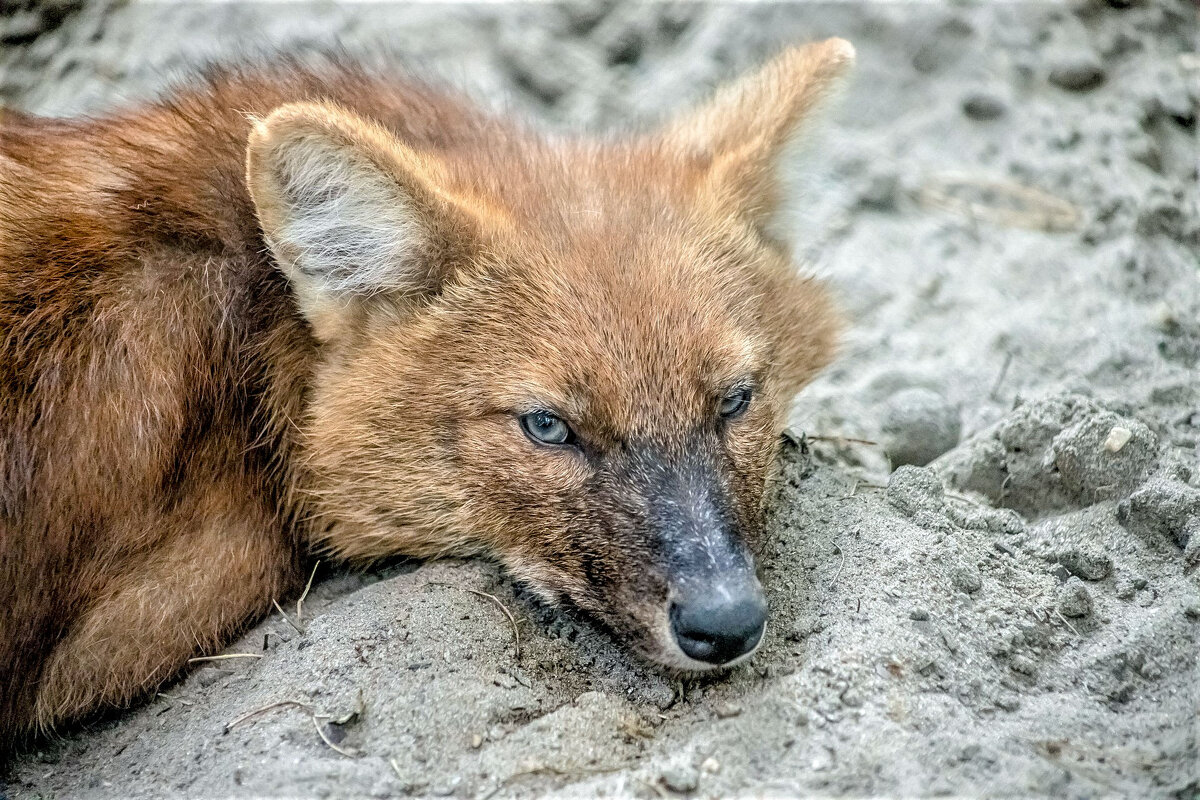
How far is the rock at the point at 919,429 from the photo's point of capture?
4.97 metres

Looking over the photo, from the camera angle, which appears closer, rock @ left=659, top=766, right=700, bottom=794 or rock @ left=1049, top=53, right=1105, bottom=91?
rock @ left=659, top=766, right=700, bottom=794

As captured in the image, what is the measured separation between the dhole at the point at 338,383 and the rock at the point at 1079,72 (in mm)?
3131

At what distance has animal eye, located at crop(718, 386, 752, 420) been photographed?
399 centimetres

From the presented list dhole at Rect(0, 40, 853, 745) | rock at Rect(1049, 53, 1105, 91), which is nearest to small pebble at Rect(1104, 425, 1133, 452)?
dhole at Rect(0, 40, 853, 745)

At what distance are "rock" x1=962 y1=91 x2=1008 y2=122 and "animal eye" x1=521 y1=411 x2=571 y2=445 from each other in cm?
391

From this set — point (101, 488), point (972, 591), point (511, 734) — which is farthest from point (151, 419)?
point (972, 591)

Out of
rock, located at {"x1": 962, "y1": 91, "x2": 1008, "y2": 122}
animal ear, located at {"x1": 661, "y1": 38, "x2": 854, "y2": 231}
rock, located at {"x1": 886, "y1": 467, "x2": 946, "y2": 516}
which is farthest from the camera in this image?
rock, located at {"x1": 962, "y1": 91, "x2": 1008, "y2": 122}

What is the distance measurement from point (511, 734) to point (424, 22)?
480cm

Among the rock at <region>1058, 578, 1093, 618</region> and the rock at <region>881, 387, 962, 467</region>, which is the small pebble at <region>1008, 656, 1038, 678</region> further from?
the rock at <region>881, 387, 962, 467</region>

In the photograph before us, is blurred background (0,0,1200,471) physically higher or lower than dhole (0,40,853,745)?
lower

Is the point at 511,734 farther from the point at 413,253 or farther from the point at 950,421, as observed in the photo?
the point at 950,421

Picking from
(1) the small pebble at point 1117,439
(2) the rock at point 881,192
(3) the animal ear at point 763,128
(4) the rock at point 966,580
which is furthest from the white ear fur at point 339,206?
(2) the rock at point 881,192

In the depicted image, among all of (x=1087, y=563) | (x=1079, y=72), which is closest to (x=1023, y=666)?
(x=1087, y=563)

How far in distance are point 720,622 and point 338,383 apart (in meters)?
1.58
